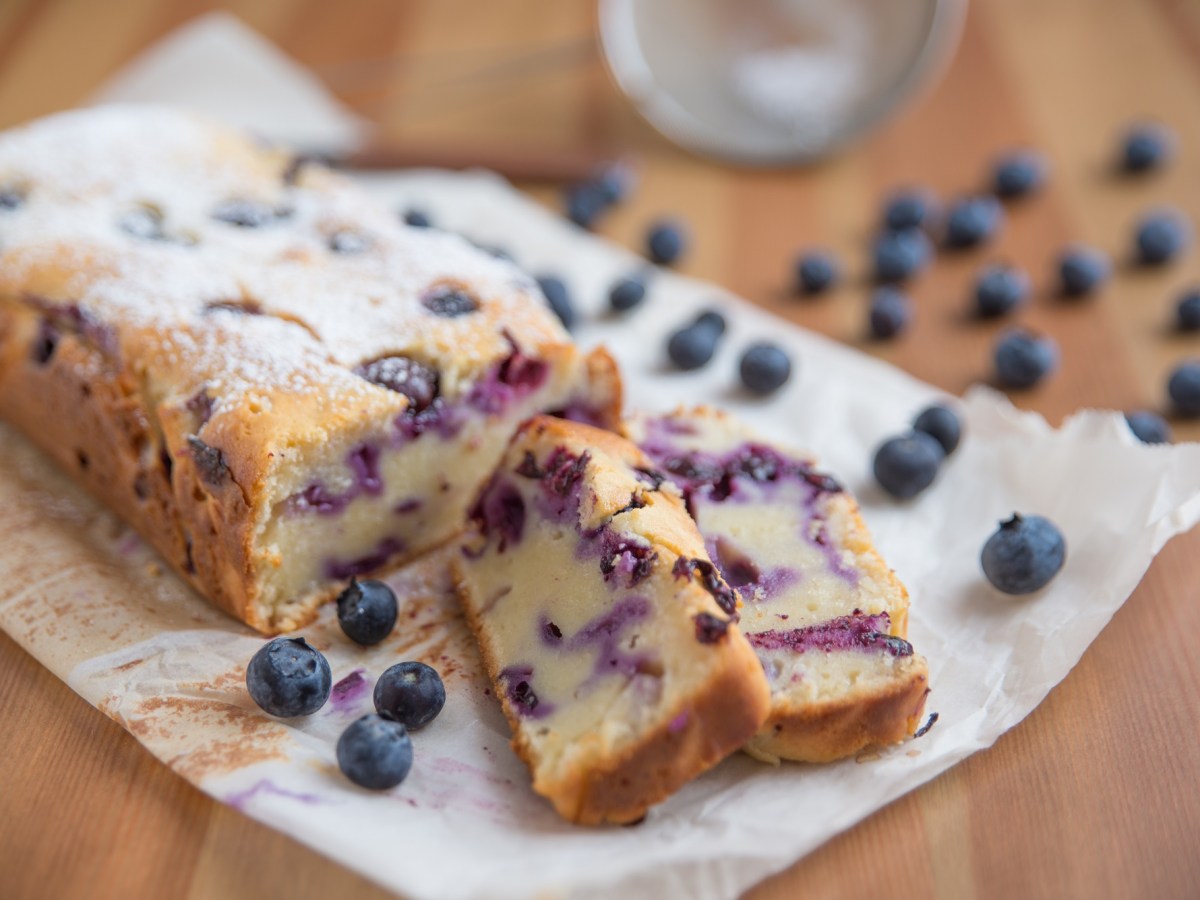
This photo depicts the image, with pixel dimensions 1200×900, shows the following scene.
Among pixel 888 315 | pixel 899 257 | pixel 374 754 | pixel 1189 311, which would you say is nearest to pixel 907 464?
pixel 888 315

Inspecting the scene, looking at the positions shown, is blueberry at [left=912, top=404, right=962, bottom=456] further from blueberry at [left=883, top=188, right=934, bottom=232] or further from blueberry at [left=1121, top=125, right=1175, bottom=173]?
blueberry at [left=1121, top=125, right=1175, bottom=173]

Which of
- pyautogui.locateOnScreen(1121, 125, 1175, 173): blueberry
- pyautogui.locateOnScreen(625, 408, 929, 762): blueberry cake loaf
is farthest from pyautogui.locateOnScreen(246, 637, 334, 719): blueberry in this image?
pyautogui.locateOnScreen(1121, 125, 1175, 173): blueberry

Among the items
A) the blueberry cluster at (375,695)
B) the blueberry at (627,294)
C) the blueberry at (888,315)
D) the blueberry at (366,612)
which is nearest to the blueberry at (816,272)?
the blueberry at (888,315)

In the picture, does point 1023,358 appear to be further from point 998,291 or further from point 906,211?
point 906,211

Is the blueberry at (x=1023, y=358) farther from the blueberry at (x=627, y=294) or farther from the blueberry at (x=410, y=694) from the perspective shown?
the blueberry at (x=410, y=694)

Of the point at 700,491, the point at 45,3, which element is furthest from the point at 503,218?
the point at 45,3
